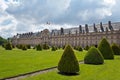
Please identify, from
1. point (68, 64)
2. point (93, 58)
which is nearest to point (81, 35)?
point (93, 58)

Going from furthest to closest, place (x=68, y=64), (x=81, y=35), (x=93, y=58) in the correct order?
(x=81, y=35) → (x=93, y=58) → (x=68, y=64)

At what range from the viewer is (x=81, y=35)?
3585 inches

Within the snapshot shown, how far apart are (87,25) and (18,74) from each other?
250 ft

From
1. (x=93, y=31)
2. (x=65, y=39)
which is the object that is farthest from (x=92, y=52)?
(x=65, y=39)

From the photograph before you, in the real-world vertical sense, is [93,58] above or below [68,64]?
below

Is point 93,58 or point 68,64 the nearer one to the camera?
point 68,64

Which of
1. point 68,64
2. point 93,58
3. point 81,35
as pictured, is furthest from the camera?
point 81,35

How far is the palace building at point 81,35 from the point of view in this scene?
78.7 meters

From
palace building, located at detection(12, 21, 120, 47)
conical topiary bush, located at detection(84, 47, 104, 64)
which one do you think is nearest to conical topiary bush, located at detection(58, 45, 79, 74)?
conical topiary bush, located at detection(84, 47, 104, 64)

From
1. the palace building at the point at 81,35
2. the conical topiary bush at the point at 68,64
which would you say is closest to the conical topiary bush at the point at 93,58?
the conical topiary bush at the point at 68,64

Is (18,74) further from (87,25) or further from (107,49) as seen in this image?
(87,25)

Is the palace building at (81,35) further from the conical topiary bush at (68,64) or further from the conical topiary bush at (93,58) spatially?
the conical topiary bush at (68,64)

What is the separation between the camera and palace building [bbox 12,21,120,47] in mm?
78688

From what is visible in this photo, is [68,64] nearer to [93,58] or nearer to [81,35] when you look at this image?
[93,58]
